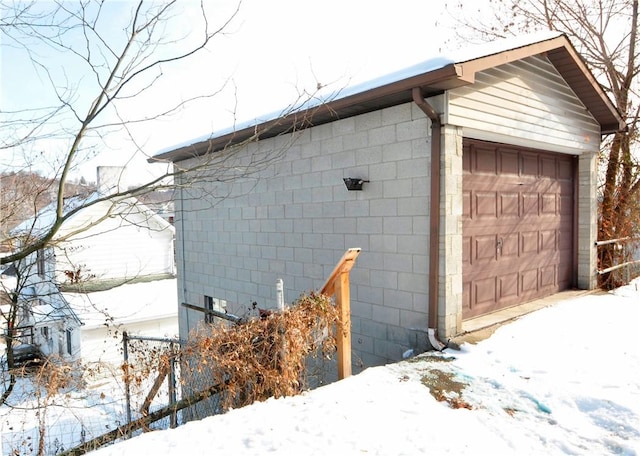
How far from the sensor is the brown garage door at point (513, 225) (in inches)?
219

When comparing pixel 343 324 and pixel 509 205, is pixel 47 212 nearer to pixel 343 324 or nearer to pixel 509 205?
pixel 343 324

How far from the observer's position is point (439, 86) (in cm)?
448

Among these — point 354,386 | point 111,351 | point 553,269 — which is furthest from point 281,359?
point 111,351

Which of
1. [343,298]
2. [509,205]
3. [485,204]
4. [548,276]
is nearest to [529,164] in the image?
[509,205]

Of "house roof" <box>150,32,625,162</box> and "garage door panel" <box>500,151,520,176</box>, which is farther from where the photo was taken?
"garage door panel" <box>500,151,520,176</box>

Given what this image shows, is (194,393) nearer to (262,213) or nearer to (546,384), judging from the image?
(546,384)

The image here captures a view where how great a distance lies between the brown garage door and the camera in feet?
18.2

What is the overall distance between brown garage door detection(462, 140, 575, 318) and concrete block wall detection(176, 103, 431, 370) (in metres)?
0.92

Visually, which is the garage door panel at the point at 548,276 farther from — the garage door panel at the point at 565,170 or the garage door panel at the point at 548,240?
the garage door panel at the point at 565,170

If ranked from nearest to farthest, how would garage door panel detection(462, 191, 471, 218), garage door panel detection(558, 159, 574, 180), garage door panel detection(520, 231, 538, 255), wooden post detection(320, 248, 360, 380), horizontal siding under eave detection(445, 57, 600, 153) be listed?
wooden post detection(320, 248, 360, 380)
horizontal siding under eave detection(445, 57, 600, 153)
garage door panel detection(462, 191, 471, 218)
garage door panel detection(520, 231, 538, 255)
garage door panel detection(558, 159, 574, 180)

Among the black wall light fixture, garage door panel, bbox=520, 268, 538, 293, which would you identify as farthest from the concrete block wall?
garage door panel, bbox=520, 268, 538, 293

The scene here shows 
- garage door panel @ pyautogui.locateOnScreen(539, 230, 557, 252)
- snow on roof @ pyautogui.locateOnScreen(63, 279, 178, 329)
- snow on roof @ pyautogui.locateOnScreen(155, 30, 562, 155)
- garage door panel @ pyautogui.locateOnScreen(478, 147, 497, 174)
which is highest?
snow on roof @ pyautogui.locateOnScreen(155, 30, 562, 155)

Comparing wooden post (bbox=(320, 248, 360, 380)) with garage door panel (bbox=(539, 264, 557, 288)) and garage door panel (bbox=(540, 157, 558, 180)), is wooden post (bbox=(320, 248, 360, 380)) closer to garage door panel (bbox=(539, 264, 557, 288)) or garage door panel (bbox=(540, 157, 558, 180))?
garage door panel (bbox=(539, 264, 557, 288))

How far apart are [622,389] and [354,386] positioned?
94.4 inches
